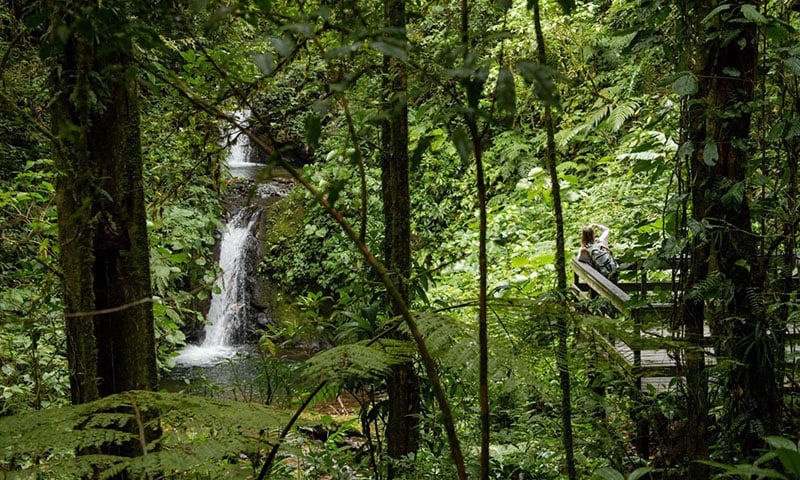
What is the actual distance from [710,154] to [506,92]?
1.71m

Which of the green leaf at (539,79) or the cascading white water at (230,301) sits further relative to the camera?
the cascading white water at (230,301)

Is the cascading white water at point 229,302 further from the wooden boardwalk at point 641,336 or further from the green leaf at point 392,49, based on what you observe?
the green leaf at point 392,49

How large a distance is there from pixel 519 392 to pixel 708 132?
57.3 inches

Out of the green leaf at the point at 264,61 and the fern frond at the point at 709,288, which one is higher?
the green leaf at the point at 264,61

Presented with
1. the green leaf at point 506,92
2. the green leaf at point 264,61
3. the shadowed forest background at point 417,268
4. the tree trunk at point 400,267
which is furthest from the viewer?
the tree trunk at point 400,267

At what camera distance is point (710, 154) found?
7.54 feet

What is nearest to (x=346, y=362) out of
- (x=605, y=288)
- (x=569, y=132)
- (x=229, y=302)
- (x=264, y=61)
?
(x=264, y=61)

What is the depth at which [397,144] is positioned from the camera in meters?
3.16

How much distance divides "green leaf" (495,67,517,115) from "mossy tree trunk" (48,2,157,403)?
1.83m

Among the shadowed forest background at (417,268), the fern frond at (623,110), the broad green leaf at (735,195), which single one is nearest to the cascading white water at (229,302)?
the shadowed forest background at (417,268)

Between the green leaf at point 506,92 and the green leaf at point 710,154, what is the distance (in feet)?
5.43

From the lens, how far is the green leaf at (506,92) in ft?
3.10

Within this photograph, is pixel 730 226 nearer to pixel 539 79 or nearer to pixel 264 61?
pixel 539 79

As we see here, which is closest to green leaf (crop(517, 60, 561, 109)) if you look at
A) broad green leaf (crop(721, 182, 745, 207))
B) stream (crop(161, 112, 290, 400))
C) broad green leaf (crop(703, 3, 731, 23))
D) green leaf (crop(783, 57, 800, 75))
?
broad green leaf (crop(703, 3, 731, 23))
